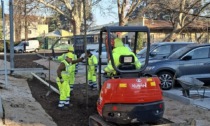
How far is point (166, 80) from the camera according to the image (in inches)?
560

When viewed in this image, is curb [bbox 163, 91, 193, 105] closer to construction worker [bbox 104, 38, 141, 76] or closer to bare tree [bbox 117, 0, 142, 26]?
construction worker [bbox 104, 38, 141, 76]

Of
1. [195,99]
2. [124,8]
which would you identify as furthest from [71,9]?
[195,99]

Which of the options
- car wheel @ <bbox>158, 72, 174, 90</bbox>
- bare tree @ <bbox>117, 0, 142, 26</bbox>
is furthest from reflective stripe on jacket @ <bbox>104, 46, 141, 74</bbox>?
bare tree @ <bbox>117, 0, 142, 26</bbox>

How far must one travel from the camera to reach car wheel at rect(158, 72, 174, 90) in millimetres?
14172

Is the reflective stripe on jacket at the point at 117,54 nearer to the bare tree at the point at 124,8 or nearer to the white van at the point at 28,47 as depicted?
the bare tree at the point at 124,8

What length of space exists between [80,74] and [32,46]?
143 ft

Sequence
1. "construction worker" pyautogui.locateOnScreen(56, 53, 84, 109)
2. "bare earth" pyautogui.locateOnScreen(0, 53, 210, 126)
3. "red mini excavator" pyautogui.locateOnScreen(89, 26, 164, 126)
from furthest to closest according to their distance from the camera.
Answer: "construction worker" pyautogui.locateOnScreen(56, 53, 84, 109), "bare earth" pyautogui.locateOnScreen(0, 53, 210, 126), "red mini excavator" pyautogui.locateOnScreen(89, 26, 164, 126)

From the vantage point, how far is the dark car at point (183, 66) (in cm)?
1422

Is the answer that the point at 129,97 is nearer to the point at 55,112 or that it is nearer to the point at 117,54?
the point at 117,54

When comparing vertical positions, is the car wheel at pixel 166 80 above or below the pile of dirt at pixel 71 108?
above

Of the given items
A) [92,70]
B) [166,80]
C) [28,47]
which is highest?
[28,47]

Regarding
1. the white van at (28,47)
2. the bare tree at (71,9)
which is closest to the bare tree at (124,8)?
the bare tree at (71,9)

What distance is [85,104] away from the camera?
1094cm

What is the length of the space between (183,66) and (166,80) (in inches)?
34.2
